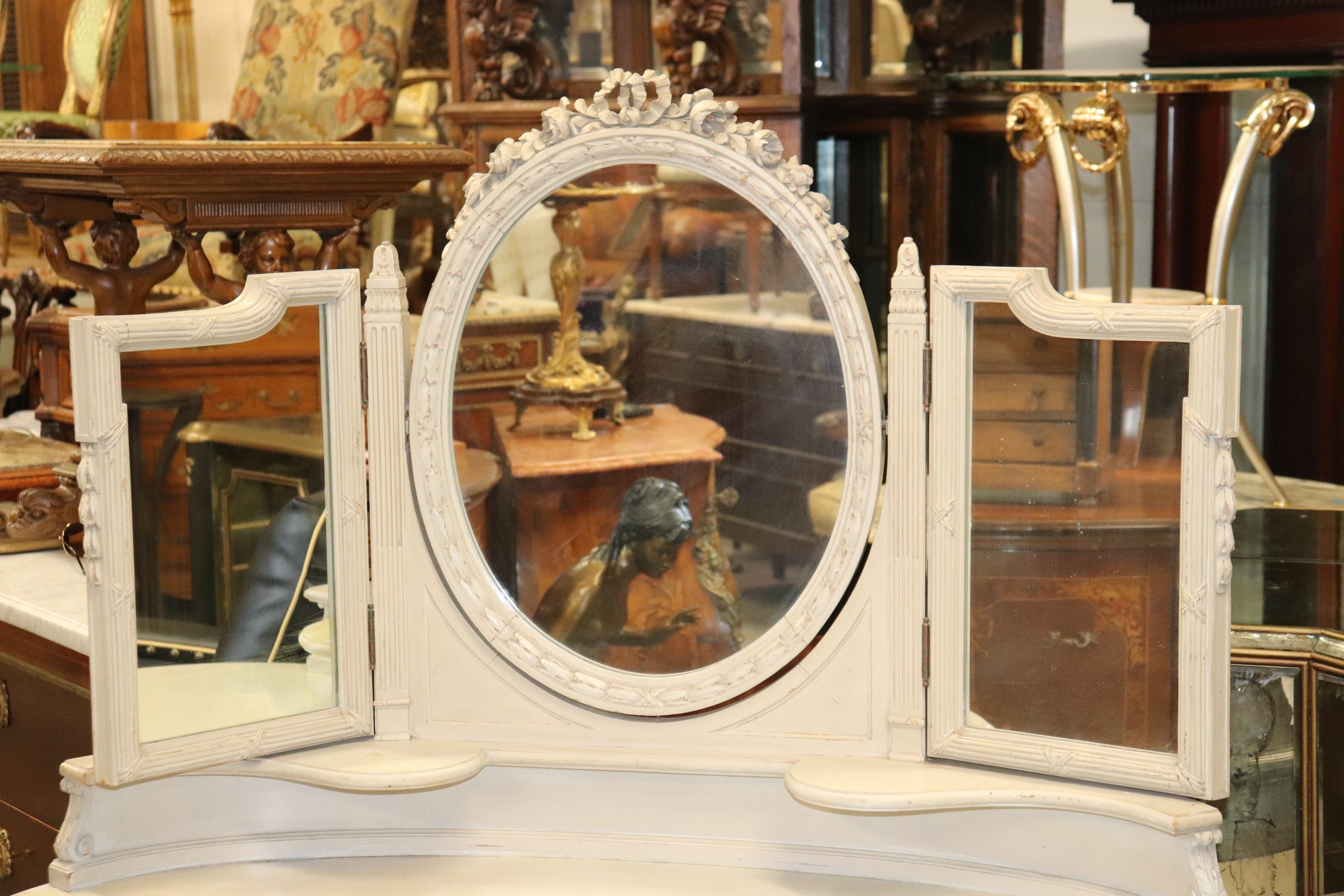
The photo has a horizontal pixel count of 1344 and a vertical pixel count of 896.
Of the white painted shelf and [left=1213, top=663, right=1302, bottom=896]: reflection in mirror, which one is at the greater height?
the white painted shelf

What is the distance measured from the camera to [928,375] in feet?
3.46

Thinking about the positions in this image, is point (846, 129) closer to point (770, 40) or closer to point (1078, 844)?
point (770, 40)

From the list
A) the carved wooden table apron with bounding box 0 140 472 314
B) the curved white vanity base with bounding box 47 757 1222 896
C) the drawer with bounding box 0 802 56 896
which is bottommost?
the drawer with bounding box 0 802 56 896

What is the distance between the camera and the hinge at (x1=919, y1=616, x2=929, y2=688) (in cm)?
108

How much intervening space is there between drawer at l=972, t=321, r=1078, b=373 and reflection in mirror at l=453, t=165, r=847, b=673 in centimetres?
11

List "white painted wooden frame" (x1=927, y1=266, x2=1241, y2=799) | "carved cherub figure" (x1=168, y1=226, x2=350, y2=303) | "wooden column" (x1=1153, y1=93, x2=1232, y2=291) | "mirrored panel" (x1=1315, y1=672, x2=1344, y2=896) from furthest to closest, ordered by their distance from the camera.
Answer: "wooden column" (x1=1153, y1=93, x2=1232, y2=291), "carved cherub figure" (x1=168, y1=226, x2=350, y2=303), "mirrored panel" (x1=1315, y1=672, x2=1344, y2=896), "white painted wooden frame" (x1=927, y1=266, x2=1241, y2=799)

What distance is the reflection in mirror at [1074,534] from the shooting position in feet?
3.30

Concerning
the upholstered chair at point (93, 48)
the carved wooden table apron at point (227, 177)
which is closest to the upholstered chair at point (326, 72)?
the upholstered chair at point (93, 48)


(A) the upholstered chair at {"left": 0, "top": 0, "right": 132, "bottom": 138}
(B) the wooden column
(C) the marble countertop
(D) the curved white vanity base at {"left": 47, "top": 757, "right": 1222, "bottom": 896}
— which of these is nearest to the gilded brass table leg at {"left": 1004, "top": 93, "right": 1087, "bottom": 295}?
(B) the wooden column

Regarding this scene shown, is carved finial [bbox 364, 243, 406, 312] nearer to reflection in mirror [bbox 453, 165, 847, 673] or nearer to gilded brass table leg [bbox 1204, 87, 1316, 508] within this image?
reflection in mirror [bbox 453, 165, 847, 673]

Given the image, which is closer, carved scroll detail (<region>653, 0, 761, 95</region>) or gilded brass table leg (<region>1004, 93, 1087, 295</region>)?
gilded brass table leg (<region>1004, 93, 1087, 295</region>)

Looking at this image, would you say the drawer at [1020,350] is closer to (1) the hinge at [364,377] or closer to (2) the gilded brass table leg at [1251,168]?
(1) the hinge at [364,377]

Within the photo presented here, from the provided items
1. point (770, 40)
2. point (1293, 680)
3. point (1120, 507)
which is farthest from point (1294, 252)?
point (1120, 507)

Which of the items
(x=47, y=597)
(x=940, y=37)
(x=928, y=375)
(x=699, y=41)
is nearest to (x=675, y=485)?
(x=928, y=375)
